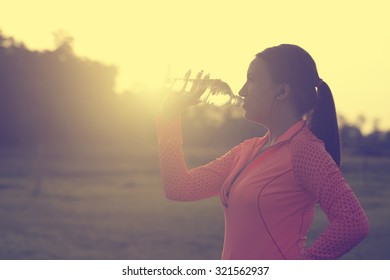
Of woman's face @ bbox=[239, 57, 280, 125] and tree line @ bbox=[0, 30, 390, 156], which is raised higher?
tree line @ bbox=[0, 30, 390, 156]

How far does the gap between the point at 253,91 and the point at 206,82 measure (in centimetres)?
20

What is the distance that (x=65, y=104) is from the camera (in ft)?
66.0

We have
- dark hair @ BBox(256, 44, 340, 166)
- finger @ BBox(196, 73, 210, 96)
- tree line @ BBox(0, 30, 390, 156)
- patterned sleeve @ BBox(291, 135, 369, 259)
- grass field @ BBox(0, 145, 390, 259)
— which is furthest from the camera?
tree line @ BBox(0, 30, 390, 156)

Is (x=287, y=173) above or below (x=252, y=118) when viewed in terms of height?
below

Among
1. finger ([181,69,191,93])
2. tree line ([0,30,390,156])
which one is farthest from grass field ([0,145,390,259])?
finger ([181,69,191,93])

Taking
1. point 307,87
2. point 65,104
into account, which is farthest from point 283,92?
point 65,104

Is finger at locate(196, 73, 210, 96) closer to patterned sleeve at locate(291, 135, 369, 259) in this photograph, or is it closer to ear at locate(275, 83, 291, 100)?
ear at locate(275, 83, 291, 100)

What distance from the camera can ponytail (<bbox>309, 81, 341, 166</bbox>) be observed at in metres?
2.32

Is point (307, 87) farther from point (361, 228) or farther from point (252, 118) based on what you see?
point (361, 228)

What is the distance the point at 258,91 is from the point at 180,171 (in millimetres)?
439

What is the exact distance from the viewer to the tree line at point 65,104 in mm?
19016

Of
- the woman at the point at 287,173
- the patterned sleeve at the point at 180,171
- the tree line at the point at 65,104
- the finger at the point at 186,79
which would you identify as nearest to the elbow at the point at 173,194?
the patterned sleeve at the point at 180,171

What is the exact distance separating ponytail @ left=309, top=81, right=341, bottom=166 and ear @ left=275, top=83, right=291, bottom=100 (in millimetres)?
117
